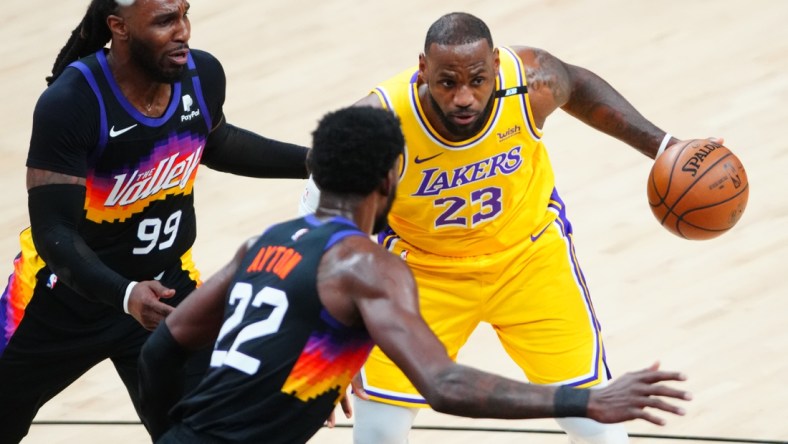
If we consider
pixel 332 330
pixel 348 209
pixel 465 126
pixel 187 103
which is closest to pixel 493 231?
pixel 465 126

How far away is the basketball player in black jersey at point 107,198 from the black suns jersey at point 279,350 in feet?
2.93

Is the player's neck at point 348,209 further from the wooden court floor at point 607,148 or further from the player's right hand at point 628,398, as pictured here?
the wooden court floor at point 607,148

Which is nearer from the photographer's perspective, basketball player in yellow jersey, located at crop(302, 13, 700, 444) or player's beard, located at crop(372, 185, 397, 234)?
player's beard, located at crop(372, 185, 397, 234)

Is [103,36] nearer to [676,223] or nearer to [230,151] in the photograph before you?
[230,151]

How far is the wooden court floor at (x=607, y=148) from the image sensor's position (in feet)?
19.7

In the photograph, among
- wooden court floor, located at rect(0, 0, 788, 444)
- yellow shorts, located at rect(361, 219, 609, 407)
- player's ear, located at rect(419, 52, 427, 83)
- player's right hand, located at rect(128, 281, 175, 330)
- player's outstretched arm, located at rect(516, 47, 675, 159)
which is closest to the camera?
player's right hand, located at rect(128, 281, 175, 330)

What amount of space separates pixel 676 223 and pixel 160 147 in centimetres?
184

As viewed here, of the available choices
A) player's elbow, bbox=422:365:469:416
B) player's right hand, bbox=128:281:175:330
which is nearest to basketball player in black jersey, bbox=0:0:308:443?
player's right hand, bbox=128:281:175:330

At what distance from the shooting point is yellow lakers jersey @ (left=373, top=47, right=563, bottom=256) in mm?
4746

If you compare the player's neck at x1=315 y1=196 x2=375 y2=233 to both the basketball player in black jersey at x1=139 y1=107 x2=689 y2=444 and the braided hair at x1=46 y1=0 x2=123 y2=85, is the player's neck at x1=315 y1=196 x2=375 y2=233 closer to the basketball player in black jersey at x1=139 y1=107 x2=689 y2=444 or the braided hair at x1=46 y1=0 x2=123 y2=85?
the basketball player in black jersey at x1=139 y1=107 x2=689 y2=444

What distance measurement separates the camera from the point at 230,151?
5.01 m

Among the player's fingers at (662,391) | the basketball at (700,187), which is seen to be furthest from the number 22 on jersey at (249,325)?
the basketball at (700,187)

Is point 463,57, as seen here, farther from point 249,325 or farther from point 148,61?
point 249,325

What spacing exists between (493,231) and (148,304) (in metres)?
1.24
